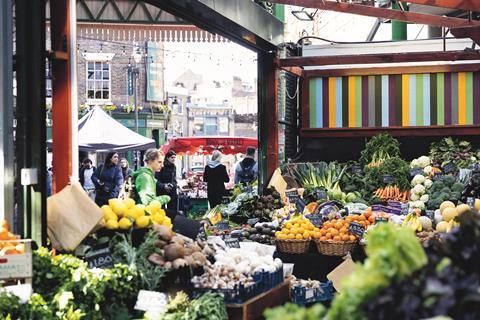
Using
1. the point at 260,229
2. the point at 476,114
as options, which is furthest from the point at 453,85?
the point at 260,229

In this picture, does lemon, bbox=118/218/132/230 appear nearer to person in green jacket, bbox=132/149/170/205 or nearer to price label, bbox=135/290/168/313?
price label, bbox=135/290/168/313

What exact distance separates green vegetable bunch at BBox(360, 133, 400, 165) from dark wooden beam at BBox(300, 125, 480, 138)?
25cm

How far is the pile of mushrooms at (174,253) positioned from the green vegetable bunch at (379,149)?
188 inches

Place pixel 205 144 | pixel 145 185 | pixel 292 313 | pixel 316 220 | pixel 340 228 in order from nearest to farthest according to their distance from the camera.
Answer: pixel 292 313 → pixel 340 228 → pixel 316 220 → pixel 145 185 → pixel 205 144

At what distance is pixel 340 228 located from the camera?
19.7 ft

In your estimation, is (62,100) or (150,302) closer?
(150,302)

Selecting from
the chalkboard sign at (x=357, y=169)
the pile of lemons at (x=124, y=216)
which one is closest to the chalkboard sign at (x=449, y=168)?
the chalkboard sign at (x=357, y=169)

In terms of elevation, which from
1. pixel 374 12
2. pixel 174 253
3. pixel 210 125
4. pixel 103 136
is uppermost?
pixel 210 125

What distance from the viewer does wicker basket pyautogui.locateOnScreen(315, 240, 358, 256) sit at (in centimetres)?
584

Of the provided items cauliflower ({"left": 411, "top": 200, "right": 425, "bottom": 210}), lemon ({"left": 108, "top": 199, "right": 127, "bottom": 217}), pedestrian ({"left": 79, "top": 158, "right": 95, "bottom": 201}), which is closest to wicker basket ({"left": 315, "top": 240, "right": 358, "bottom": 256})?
cauliflower ({"left": 411, "top": 200, "right": 425, "bottom": 210})

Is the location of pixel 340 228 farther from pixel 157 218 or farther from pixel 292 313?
pixel 292 313

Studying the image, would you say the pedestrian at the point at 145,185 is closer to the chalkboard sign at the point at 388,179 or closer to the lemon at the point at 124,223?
the lemon at the point at 124,223

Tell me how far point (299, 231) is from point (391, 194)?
2.26 meters

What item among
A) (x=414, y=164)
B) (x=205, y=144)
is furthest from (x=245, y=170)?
(x=205, y=144)
